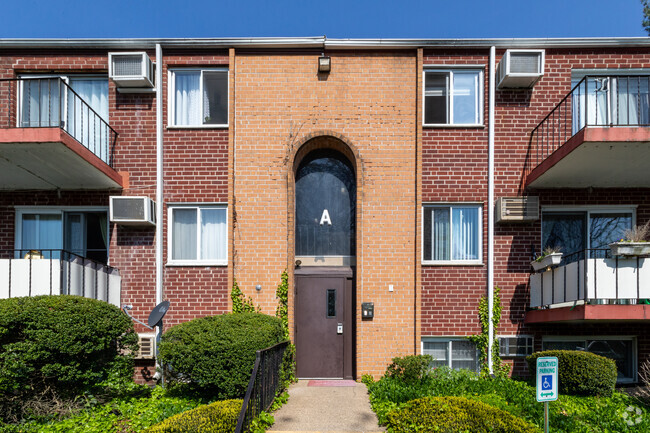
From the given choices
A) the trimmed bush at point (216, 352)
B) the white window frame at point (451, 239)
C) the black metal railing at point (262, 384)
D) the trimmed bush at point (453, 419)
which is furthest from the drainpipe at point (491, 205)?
the trimmed bush at point (216, 352)

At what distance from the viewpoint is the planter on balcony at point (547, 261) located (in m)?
8.80

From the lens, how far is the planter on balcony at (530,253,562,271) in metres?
8.80

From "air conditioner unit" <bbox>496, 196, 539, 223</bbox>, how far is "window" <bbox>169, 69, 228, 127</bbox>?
5.84 metres

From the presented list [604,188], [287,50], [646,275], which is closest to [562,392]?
[646,275]

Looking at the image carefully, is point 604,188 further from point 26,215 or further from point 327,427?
point 26,215

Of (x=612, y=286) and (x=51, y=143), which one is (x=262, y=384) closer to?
(x=51, y=143)

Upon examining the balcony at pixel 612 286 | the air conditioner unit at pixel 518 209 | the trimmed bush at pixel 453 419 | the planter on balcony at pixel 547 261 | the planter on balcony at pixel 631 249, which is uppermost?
the air conditioner unit at pixel 518 209

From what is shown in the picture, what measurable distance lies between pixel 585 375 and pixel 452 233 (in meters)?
3.43

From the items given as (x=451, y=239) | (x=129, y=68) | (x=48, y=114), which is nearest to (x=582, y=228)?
(x=451, y=239)

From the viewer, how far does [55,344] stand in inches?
289

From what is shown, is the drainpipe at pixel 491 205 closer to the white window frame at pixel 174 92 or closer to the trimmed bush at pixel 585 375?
the trimmed bush at pixel 585 375

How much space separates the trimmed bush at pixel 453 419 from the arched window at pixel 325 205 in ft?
15.3

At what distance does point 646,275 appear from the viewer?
815cm

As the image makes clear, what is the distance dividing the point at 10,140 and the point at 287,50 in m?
5.30
